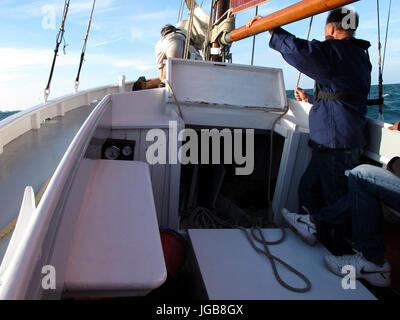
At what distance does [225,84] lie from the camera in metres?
3.00

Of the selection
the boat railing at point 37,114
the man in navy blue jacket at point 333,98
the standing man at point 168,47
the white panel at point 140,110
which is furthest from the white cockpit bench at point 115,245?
the standing man at point 168,47

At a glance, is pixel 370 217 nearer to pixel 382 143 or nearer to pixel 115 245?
pixel 382 143

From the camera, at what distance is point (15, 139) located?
2652mm

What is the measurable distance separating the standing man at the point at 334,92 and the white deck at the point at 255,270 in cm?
19

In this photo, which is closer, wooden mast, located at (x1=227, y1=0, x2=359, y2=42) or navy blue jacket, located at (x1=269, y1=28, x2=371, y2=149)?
wooden mast, located at (x1=227, y1=0, x2=359, y2=42)

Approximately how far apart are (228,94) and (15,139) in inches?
75.0

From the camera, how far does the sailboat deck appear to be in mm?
1482

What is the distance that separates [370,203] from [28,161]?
208 centimetres

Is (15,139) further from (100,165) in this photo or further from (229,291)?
(229,291)


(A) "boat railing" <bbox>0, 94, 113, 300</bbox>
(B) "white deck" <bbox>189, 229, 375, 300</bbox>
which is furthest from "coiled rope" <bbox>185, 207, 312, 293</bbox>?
(A) "boat railing" <bbox>0, 94, 113, 300</bbox>

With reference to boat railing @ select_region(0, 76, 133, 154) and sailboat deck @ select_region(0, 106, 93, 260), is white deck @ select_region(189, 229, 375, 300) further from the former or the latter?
boat railing @ select_region(0, 76, 133, 154)

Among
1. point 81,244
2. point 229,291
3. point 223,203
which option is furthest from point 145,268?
point 223,203

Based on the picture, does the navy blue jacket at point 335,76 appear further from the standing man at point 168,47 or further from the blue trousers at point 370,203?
the standing man at point 168,47

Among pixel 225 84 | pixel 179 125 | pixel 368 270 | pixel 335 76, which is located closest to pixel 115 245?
pixel 368 270
